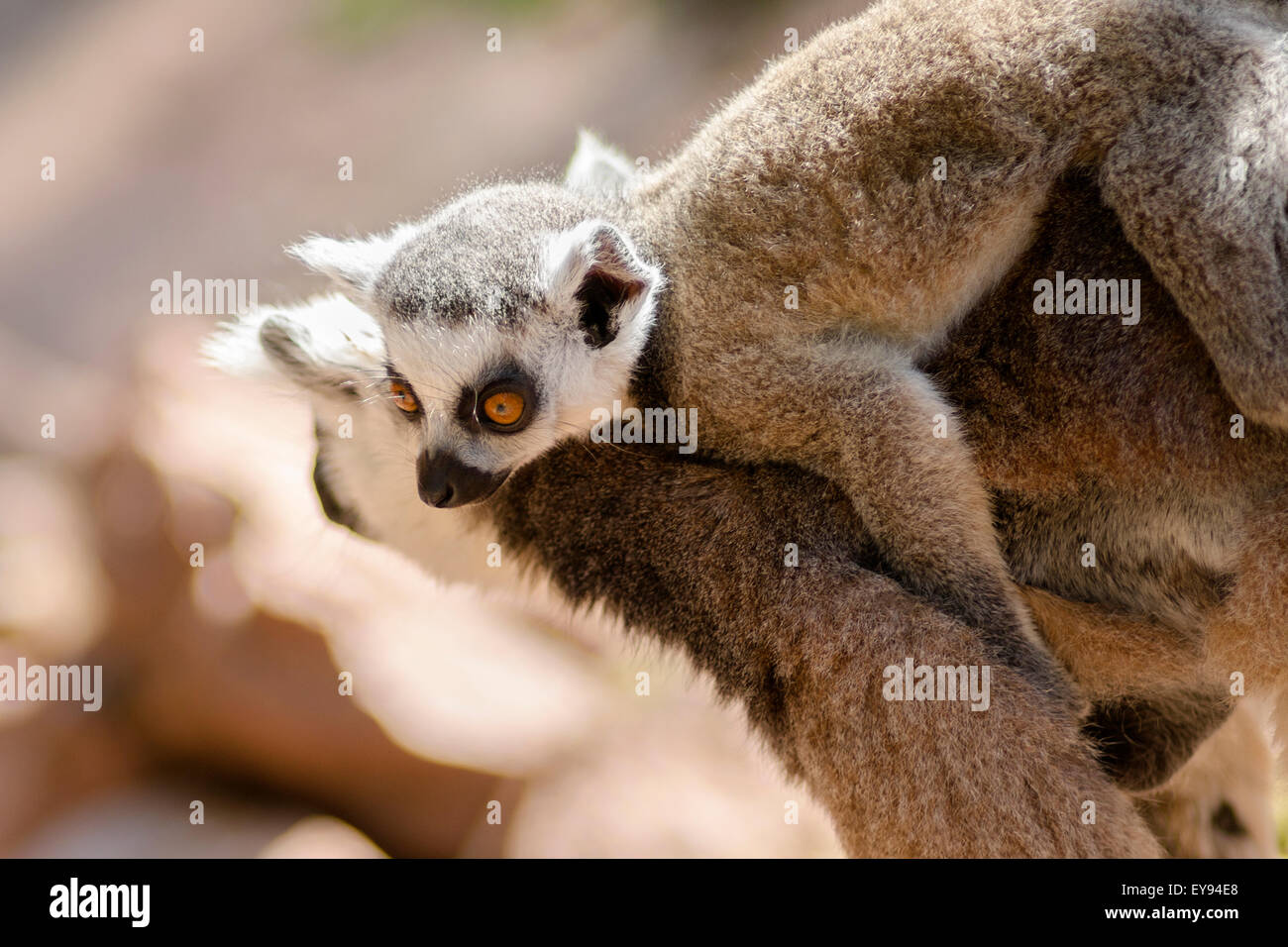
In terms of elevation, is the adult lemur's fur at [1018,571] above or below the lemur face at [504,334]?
below

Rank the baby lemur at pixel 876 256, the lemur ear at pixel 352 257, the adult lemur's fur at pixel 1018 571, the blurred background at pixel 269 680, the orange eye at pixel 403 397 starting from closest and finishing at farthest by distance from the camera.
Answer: the baby lemur at pixel 876 256
the adult lemur's fur at pixel 1018 571
the orange eye at pixel 403 397
the lemur ear at pixel 352 257
the blurred background at pixel 269 680

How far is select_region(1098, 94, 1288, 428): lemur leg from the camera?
Result: 8.91 ft

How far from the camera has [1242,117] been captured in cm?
278

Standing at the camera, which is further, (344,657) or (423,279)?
(344,657)

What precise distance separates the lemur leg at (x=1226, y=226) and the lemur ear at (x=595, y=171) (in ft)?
6.15

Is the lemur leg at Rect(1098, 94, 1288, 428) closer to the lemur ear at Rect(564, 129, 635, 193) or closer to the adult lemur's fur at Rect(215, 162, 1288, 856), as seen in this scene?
the adult lemur's fur at Rect(215, 162, 1288, 856)

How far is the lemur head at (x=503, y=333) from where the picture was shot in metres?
3.35

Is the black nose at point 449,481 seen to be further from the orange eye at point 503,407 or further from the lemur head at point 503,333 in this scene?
the orange eye at point 503,407

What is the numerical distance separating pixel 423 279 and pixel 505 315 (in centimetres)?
30

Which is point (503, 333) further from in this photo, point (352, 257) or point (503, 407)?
point (352, 257)

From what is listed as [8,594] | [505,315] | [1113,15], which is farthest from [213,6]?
[1113,15]

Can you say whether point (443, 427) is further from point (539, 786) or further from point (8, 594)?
point (8, 594)

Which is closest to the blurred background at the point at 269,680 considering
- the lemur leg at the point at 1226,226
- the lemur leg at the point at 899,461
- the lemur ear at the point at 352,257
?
the lemur ear at the point at 352,257

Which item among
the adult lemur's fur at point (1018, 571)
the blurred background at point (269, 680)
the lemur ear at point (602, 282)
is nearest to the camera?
the adult lemur's fur at point (1018, 571)
